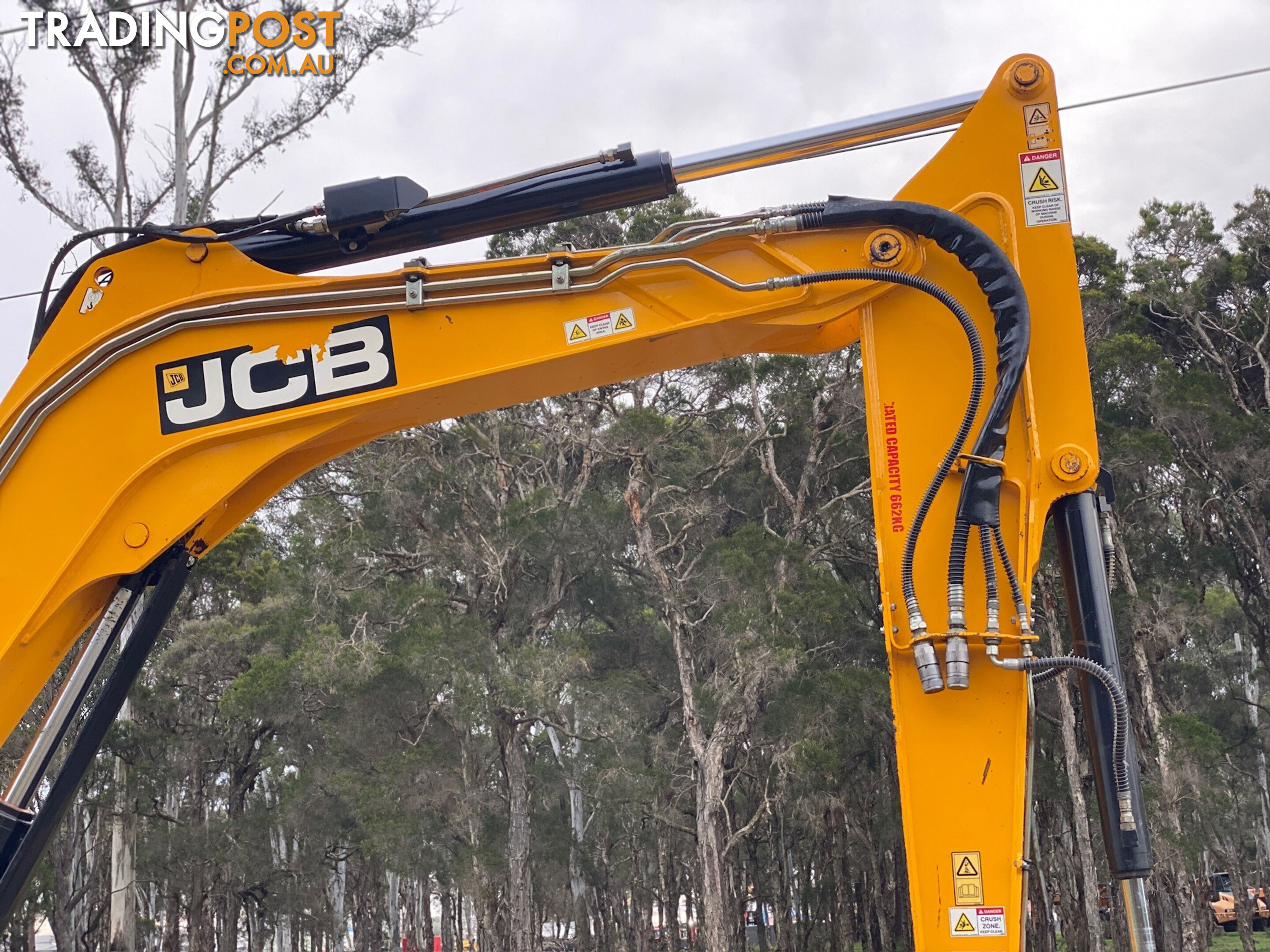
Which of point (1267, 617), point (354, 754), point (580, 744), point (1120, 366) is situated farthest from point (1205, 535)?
point (354, 754)

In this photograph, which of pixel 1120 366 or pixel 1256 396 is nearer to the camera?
pixel 1120 366

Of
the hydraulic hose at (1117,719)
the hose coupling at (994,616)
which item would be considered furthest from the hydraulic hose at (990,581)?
the hydraulic hose at (1117,719)

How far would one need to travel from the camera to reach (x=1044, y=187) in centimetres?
338

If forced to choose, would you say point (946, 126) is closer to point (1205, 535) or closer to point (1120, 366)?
point (1120, 366)

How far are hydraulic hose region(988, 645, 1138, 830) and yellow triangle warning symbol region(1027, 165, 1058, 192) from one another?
1399mm

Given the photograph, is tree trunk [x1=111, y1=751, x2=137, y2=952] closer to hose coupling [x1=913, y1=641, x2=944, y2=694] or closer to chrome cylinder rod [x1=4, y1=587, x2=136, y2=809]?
chrome cylinder rod [x1=4, y1=587, x2=136, y2=809]

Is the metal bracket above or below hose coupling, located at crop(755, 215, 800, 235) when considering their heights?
below

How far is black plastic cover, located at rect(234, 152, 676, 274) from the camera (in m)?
3.75

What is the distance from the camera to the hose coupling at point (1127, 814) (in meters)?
2.88

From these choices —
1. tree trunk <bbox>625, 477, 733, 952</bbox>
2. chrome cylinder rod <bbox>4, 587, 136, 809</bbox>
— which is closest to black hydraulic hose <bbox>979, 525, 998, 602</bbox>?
chrome cylinder rod <bbox>4, 587, 136, 809</bbox>

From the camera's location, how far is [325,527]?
23359 millimetres

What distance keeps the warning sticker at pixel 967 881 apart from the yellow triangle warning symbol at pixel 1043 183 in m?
1.93

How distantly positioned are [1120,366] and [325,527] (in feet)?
53.5

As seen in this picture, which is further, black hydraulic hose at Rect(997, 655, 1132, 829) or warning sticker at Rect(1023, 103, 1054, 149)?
warning sticker at Rect(1023, 103, 1054, 149)
